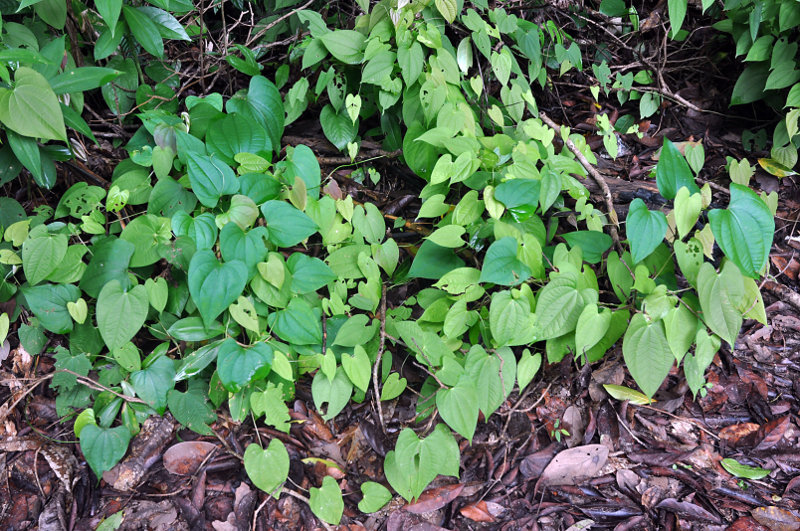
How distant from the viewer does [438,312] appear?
1.69 metres

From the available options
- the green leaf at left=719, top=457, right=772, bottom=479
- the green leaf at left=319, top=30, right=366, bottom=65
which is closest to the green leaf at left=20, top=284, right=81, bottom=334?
the green leaf at left=319, top=30, right=366, bottom=65

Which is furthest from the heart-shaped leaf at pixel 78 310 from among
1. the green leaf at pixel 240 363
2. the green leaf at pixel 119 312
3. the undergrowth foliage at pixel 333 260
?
the green leaf at pixel 240 363

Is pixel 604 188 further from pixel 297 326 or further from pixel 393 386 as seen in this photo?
pixel 297 326

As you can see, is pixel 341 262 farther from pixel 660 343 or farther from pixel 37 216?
pixel 37 216


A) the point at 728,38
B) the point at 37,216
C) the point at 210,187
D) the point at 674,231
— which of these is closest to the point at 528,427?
the point at 674,231

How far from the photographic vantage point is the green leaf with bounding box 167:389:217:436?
1.66 metres

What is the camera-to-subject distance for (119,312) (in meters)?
1.61

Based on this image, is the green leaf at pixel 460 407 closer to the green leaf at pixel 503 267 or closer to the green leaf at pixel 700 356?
the green leaf at pixel 503 267

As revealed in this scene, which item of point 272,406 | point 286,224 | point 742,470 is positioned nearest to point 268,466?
point 272,406

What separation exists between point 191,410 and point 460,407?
91 cm

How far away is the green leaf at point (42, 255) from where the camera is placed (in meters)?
1.66

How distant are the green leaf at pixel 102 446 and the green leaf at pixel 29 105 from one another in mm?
928

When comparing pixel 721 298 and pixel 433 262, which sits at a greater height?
pixel 721 298

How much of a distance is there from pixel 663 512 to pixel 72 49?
2738mm
